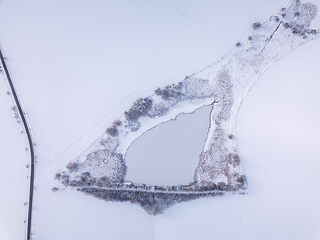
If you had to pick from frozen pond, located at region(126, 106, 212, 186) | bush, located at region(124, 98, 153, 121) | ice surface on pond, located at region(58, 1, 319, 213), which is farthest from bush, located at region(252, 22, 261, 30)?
bush, located at region(124, 98, 153, 121)

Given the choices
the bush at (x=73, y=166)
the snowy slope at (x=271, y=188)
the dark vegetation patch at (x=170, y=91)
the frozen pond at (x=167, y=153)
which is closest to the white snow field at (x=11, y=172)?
the bush at (x=73, y=166)

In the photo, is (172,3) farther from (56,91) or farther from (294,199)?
(294,199)

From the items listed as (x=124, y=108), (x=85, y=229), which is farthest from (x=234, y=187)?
(x=85, y=229)

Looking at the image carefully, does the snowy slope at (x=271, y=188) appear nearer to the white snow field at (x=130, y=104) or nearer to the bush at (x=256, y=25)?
the white snow field at (x=130, y=104)

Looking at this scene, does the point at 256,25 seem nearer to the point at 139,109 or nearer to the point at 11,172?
the point at 139,109

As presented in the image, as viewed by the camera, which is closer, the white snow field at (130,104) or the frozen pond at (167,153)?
the white snow field at (130,104)

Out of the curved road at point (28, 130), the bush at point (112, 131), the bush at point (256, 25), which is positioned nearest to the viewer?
the curved road at point (28, 130)

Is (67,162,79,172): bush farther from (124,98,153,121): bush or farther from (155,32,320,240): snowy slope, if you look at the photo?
(155,32,320,240): snowy slope
